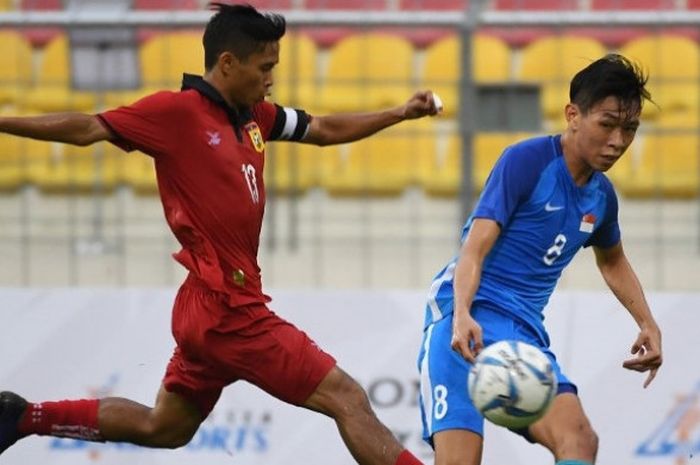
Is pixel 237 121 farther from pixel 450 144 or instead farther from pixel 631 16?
pixel 631 16

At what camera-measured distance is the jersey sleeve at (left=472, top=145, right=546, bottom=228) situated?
219 inches

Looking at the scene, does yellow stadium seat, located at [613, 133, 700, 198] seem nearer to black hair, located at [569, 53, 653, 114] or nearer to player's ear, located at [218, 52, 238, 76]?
black hair, located at [569, 53, 653, 114]

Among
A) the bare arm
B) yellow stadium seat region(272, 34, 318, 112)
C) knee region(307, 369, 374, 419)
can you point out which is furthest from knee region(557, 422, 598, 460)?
yellow stadium seat region(272, 34, 318, 112)

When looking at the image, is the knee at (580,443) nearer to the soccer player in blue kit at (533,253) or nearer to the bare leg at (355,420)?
the soccer player in blue kit at (533,253)

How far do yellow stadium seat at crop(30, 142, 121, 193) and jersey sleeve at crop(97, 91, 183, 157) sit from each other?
2.37 metres

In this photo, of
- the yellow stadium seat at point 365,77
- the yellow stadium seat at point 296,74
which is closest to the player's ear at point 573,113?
the yellow stadium seat at point 365,77

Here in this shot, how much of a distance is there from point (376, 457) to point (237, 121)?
136 centimetres

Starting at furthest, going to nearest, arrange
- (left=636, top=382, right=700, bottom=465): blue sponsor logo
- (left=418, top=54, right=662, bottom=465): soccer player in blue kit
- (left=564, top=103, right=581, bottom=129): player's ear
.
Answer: (left=636, top=382, right=700, bottom=465): blue sponsor logo
(left=564, top=103, right=581, bottom=129): player's ear
(left=418, top=54, right=662, bottom=465): soccer player in blue kit

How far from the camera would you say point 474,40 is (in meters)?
8.38

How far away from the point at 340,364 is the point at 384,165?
1.28 metres

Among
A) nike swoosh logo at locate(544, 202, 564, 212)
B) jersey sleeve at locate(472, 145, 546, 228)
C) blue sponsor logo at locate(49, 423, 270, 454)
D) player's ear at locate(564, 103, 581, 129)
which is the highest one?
player's ear at locate(564, 103, 581, 129)

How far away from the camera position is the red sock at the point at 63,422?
6586mm

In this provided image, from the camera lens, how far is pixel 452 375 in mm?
5676

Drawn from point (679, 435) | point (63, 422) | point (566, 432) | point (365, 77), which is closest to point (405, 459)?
point (566, 432)
